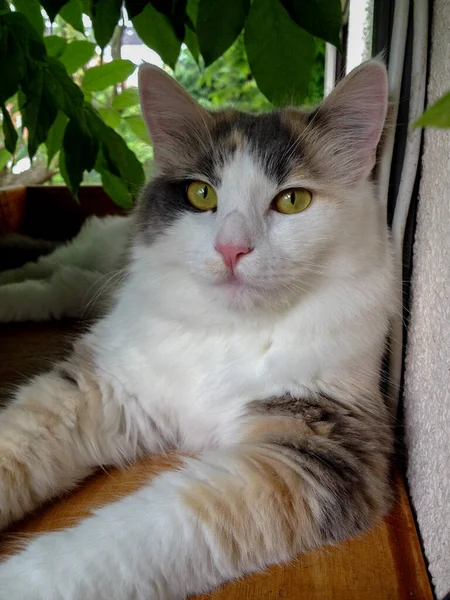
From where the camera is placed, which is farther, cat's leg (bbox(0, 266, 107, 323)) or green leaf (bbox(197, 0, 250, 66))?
cat's leg (bbox(0, 266, 107, 323))

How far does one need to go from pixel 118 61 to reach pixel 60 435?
100 centimetres

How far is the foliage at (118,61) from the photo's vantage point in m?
0.82

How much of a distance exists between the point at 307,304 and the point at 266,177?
0.25 m

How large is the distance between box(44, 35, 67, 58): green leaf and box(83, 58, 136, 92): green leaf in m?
0.12

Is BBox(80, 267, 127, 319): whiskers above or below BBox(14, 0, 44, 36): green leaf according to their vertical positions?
below

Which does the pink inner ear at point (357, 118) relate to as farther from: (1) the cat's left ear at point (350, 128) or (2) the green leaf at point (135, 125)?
(2) the green leaf at point (135, 125)

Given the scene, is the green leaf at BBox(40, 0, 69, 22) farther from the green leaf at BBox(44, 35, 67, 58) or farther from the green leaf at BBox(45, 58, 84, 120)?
the green leaf at BBox(44, 35, 67, 58)

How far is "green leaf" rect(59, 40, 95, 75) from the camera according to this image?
1.38m

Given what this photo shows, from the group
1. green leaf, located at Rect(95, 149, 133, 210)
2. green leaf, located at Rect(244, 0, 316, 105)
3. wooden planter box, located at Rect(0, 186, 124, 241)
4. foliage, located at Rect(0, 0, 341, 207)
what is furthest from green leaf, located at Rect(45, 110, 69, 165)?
wooden planter box, located at Rect(0, 186, 124, 241)

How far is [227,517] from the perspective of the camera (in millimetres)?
796

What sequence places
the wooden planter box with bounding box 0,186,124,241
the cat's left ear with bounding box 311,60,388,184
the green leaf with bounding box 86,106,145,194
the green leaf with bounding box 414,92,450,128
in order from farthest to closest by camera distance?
the wooden planter box with bounding box 0,186,124,241 < the green leaf with bounding box 86,106,145,194 < the cat's left ear with bounding box 311,60,388,184 < the green leaf with bounding box 414,92,450,128

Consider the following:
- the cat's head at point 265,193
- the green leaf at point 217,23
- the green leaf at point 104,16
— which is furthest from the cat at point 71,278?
the green leaf at point 217,23

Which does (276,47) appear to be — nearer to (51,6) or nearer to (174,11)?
(174,11)

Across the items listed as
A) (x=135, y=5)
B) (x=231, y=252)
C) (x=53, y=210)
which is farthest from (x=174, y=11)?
(x=53, y=210)
